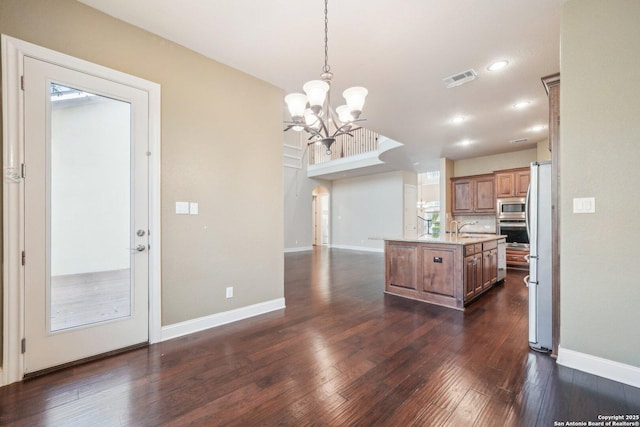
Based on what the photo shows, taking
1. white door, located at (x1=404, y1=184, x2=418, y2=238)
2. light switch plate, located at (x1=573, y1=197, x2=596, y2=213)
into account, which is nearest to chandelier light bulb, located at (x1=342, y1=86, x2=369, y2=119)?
light switch plate, located at (x1=573, y1=197, x2=596, y2=213)

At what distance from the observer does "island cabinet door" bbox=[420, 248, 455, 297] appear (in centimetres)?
361

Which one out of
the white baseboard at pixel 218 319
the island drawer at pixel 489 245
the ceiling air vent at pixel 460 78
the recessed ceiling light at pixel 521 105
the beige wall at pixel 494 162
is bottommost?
the white baseboard at pixel 218 319

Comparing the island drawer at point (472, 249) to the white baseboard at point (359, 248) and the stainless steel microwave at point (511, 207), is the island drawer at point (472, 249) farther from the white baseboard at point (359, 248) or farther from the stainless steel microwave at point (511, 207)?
the white baseboard at point (359, 248)

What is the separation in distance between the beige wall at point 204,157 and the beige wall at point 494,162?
20.0 ft

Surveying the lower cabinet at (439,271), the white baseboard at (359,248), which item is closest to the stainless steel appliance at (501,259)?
the lower cabinet at (439,271)

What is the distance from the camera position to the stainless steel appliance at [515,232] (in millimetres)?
6041

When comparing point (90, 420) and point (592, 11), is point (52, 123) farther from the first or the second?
point (592, 11)

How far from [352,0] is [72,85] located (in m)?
2.33

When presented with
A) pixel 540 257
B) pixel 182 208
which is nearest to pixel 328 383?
pixel 182 208

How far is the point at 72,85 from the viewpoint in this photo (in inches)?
86.4

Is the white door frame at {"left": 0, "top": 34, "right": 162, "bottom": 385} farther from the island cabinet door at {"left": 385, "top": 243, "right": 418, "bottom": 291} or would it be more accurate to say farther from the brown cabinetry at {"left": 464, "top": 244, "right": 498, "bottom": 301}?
the brown cabinetry at {"left": 464, "top": 244, "right": 498, "bottom": 301}

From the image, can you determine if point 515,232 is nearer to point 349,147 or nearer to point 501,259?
point 501,259

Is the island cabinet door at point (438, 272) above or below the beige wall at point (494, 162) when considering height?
below

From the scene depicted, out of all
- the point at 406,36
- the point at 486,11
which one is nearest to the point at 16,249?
the point at 406,36
